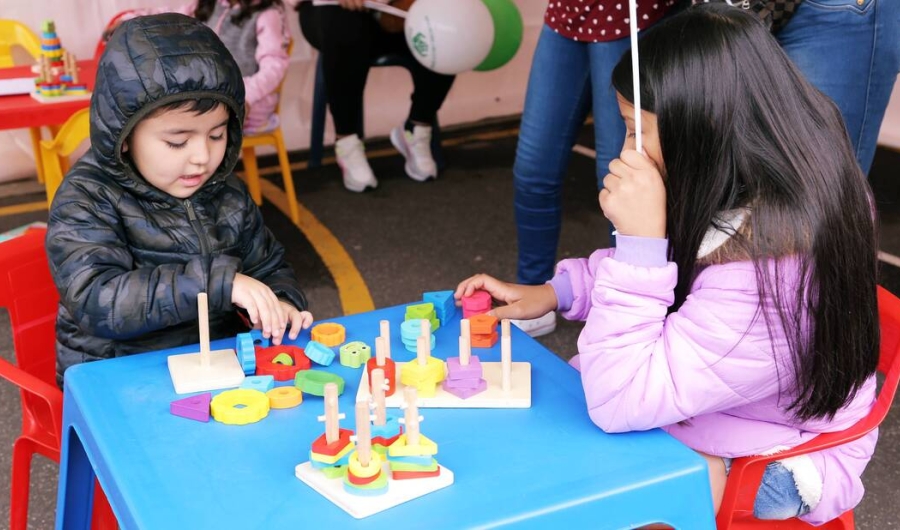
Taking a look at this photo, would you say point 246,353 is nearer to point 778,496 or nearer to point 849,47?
point 778,496

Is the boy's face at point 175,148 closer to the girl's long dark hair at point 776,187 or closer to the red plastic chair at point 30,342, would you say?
the red plastic chair at point 30,342

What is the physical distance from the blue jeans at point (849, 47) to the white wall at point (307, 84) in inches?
156

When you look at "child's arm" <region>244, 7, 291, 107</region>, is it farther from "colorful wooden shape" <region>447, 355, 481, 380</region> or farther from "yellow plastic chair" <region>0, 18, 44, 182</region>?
"colorful wooden shape" <region>447, 355, 481, 380</region>

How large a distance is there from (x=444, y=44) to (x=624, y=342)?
3275mm

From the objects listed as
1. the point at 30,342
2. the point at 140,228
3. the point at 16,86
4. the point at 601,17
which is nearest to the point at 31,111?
the point at 16,86

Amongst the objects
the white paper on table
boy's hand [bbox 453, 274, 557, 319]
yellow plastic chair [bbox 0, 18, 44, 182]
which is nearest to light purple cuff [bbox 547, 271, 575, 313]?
boy's hand [bbox 453, 274, 557, 319]

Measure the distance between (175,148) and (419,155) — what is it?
350cm

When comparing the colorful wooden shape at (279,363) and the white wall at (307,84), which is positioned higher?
the colorful wooden shape at (279,363)

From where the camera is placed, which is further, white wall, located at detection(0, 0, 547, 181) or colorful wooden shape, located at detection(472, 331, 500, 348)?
white wall, located at detection(0, 0, 547, 181)

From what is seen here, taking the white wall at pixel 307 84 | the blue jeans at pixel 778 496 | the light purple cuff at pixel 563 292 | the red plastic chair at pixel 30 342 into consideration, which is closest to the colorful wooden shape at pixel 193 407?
the red plastic chair at pixel 30 342

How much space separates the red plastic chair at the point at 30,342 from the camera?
212cm

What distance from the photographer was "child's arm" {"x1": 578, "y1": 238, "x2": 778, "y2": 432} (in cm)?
159

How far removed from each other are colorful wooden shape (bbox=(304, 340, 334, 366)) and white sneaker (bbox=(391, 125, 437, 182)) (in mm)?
3848

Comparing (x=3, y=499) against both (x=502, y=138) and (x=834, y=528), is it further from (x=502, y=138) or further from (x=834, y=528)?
(x=502, y=138)
